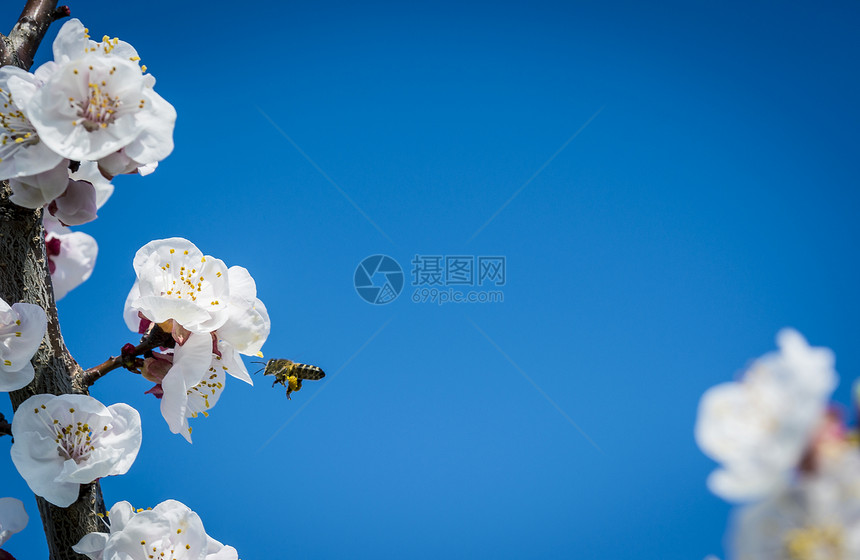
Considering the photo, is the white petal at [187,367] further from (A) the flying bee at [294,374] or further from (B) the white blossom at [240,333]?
(A) the flying bee at [294,374]

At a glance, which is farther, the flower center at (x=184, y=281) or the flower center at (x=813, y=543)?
the flower center at (x=184, y=281)

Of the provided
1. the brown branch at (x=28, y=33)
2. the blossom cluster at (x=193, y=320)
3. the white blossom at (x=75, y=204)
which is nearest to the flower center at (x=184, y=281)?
the blossom cluster at (x=193, y=320)

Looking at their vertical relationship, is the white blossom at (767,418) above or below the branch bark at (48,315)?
below

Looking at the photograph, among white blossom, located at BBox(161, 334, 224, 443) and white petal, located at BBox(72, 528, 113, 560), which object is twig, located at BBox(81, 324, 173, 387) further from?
white petal, located at BBox(72, 528, 113, 560)

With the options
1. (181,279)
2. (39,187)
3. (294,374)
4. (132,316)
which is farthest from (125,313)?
(294,374)

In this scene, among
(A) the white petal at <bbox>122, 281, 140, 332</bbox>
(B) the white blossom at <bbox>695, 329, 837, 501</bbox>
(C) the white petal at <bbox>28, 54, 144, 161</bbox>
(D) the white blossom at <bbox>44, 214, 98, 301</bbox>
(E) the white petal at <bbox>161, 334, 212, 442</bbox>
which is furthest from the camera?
(D) the white blossom at <bbox>44, 214, 98, 301</bbox>

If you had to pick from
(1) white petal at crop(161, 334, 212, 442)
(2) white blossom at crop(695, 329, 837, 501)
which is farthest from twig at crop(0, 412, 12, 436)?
(2) white blossom at crop(695, 329, 837, 501)

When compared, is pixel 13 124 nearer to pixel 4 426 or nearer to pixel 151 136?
pixel 151 136
